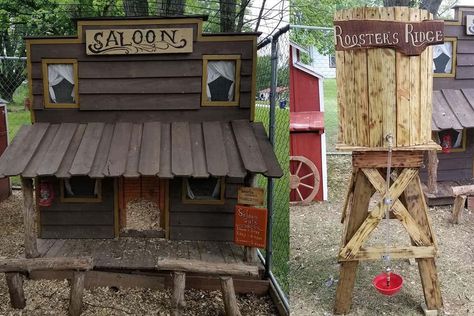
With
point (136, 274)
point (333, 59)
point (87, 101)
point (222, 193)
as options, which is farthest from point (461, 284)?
point (87, 101)

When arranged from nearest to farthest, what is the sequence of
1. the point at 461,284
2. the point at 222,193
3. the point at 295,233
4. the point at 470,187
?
the point at 461,284, the point at 295,233, the point at 470,187, the point at 222,193

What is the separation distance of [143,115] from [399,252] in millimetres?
2103

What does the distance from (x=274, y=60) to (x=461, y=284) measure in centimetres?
173

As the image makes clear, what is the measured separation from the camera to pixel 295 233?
2943 mm

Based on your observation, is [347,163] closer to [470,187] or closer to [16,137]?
[470,187]

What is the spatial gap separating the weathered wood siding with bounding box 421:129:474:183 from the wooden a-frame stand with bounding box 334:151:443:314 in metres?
1.69

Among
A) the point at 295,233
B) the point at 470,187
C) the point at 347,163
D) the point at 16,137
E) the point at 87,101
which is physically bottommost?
the point at 295,233

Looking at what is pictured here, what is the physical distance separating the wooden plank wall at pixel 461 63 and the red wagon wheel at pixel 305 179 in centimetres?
117

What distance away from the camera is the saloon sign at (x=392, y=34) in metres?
2.01

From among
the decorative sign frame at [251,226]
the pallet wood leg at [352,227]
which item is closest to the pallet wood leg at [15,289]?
the decorative sign frame at [251,226]

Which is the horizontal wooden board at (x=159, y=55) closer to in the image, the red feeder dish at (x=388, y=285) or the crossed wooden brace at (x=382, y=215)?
the crossed wooden brace at (x=382, y=215)

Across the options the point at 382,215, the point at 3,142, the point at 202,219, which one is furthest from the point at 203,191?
the point at 3,142

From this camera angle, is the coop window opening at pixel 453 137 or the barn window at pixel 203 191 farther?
the coop window opening at pixel 453 137

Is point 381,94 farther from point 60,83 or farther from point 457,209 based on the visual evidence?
point 60,83
